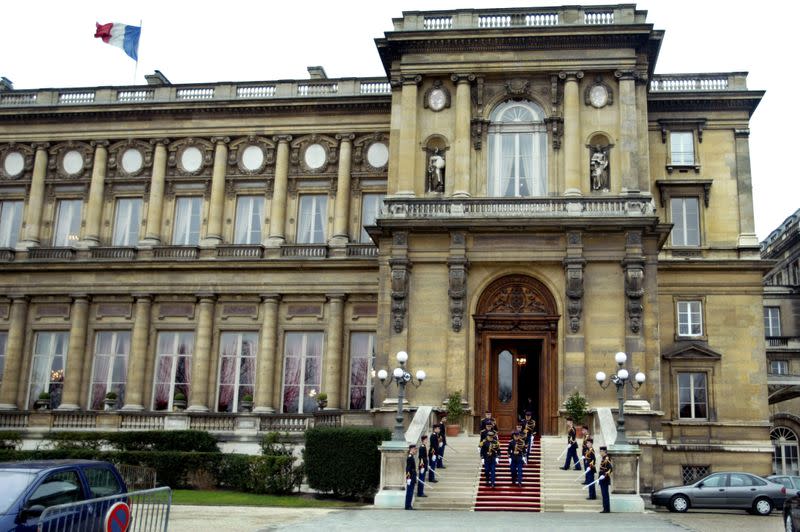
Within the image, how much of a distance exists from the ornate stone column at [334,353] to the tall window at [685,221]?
47.4ft

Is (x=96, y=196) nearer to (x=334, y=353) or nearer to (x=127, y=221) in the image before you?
(x=127, y=221)

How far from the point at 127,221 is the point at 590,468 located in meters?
25.3

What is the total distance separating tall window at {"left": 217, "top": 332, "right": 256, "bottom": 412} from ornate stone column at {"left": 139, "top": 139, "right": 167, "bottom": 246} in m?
5.85

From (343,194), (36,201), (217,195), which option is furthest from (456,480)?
(36,201)

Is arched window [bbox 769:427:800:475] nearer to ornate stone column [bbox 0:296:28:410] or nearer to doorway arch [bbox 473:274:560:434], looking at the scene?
doorway arch [bbox 473:274:560:434]

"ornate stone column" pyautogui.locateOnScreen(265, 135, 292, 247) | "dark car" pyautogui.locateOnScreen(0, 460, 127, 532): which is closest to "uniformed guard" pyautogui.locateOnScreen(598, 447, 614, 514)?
"dark car" pyautogui.locateOnScreen(0, 460, 127, 532)

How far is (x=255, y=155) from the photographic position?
Result: 3988 cm

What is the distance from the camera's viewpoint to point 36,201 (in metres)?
40.7

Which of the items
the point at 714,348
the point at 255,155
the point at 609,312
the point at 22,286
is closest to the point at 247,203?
the point at 255,155

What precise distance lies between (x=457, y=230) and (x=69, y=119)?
2089 centimetres

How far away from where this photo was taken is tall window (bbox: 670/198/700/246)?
122 feet

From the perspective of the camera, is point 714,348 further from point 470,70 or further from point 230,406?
point 230,406

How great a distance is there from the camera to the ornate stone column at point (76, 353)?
124 ft

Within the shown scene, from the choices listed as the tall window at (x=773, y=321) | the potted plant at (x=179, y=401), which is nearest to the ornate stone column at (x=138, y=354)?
the potted plant at (x=179, y=401)
